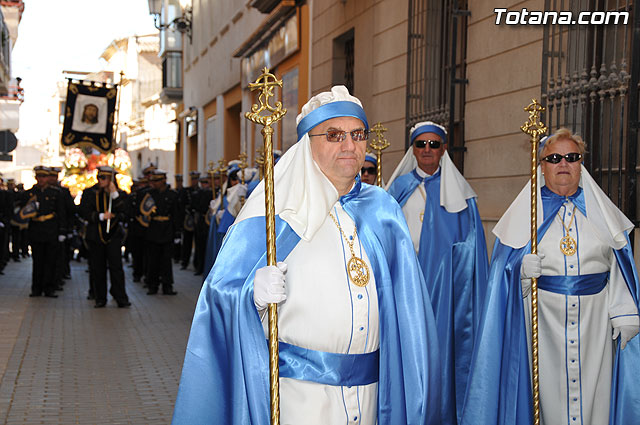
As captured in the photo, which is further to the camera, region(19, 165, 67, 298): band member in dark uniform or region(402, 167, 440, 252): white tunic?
region(19, 165, 67, 298): band member in dark uniform

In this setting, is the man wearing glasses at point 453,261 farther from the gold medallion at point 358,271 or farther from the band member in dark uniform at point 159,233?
the band member in dark uniform at point 159,233

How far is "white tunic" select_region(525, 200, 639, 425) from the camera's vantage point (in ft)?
15.4

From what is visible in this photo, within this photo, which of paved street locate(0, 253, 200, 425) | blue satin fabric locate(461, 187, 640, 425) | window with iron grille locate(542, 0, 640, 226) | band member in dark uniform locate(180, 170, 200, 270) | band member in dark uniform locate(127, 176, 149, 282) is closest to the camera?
blue satin fabric locate(461, 187, 640, 425)

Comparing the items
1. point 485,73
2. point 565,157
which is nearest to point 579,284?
point 565,157

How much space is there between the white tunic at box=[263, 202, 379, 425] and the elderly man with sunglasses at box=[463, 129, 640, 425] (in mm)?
1838

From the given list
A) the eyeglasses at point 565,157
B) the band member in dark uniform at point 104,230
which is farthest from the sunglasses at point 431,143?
the band member in dark uniform at point 104,230

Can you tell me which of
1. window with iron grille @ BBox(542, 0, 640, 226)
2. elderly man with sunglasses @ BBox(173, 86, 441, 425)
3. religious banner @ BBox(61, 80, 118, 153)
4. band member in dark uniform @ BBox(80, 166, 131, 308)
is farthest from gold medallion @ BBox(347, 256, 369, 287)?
religious banner @ BBox(61, 80, 118, 153)

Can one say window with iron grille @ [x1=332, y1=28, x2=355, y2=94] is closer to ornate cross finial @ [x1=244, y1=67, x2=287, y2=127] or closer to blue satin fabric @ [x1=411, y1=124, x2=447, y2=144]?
blue satin fabric @ [x1=411, y1=124, x2=447, y2=144]

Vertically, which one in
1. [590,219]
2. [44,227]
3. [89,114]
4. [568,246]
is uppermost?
[89,114]

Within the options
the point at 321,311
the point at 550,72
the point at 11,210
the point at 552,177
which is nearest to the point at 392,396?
the point at 321,311

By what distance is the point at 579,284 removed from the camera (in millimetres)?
4715

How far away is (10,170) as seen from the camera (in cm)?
9000

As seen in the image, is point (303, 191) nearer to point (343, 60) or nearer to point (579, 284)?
point (579, 284)

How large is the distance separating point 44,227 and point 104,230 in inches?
65.1
